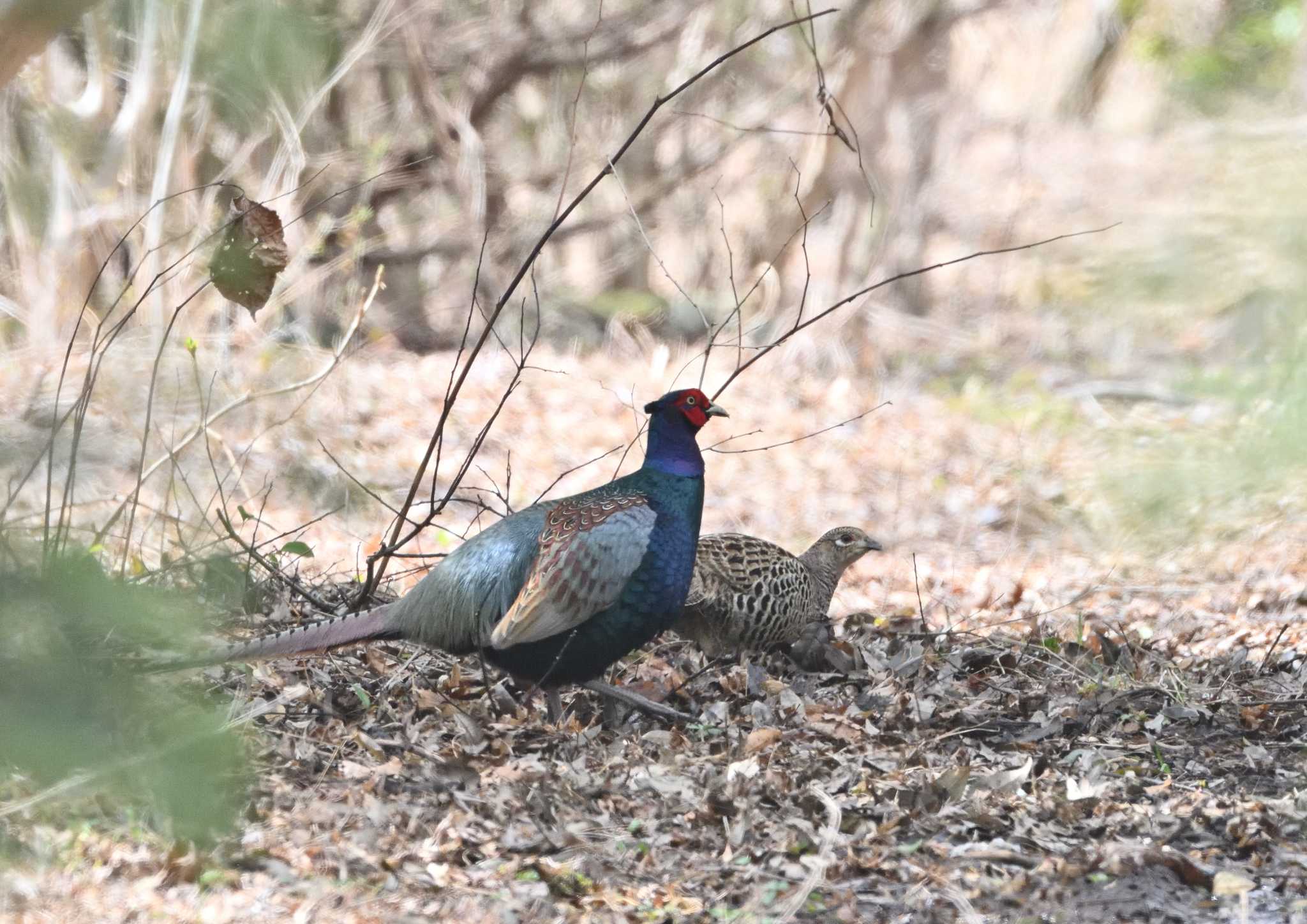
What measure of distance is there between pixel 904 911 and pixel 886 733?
1.23m

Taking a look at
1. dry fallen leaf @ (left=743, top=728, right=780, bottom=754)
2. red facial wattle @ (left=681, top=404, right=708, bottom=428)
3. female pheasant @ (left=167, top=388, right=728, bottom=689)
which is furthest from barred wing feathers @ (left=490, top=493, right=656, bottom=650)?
dry fallen leaf @ (left=743, top=728, right=780, bottom=754)

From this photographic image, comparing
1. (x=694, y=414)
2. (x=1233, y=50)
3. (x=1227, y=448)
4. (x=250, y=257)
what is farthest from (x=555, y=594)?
(x=1233, y=50)

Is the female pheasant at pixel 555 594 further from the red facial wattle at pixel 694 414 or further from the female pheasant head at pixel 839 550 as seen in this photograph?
the female pheasant head at pixel 839 550

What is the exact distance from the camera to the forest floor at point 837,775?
10.3ft

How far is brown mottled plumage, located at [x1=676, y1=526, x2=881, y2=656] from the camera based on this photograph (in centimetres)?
513

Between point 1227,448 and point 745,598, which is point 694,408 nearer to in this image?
point 745,598

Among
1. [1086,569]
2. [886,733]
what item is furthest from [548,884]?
[1086,569]

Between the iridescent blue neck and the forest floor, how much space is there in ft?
1.42

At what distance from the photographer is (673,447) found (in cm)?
473

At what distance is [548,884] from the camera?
3330mm

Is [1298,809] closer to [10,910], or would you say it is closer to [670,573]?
[670,573]

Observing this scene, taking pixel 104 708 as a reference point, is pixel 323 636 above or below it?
above

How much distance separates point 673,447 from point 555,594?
691 millimetres

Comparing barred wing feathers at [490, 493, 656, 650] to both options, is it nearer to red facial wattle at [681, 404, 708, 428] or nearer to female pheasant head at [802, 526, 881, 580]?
red facial wattle at [681, 404, 708, 428]
